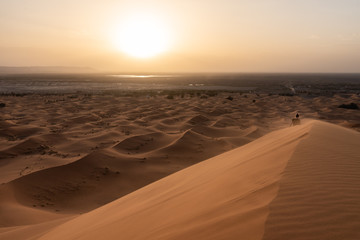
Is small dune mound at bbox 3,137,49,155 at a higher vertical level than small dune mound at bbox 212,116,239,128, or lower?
lower

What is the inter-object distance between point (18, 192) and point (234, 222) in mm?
4281

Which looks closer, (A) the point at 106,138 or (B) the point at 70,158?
(B) the point at 70,158

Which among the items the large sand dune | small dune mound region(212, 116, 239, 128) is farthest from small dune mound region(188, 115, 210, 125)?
the large sand dune

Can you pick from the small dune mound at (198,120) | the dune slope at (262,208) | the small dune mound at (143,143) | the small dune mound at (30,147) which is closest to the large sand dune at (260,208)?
the dune slope at (262,208)

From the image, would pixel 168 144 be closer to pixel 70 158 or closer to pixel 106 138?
pixel 106 138

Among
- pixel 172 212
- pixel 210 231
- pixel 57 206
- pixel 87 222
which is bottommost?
pixel 57 206

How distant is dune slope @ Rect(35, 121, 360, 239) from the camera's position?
63.7 inches

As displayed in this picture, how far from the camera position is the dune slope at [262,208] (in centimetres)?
162

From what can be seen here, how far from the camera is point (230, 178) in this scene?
120 inches

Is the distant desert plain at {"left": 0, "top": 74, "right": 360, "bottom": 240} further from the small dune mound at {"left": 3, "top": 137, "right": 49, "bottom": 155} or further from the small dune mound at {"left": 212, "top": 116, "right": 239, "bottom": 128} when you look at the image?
the small dune mound at {"left": 212, "top": 116, "right": 239, "bottom": 128}

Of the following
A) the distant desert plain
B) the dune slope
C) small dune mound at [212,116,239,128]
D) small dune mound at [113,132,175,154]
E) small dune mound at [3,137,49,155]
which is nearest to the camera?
the dune slope

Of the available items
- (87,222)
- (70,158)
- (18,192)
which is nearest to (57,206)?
(18,192)

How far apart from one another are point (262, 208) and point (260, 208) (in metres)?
0.02

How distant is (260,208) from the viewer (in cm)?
182
